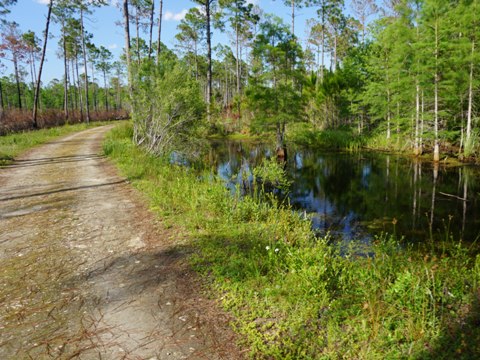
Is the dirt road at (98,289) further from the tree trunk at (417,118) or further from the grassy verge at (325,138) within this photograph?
the grassy verge at (325,138)

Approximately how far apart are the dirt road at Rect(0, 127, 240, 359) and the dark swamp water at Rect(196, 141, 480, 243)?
2667 millimetres

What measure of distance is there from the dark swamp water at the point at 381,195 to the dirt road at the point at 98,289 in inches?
105

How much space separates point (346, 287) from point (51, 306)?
10.9 feet

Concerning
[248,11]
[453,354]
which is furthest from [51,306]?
[248,11]

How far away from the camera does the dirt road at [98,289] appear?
290cm

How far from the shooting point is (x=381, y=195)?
1184 cm

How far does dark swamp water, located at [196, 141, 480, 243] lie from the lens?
8.23 metres

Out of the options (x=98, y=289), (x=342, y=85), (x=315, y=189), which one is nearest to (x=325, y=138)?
(x=342, y=85)

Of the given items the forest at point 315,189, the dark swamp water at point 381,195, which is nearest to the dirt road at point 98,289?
the forest at point 315,189

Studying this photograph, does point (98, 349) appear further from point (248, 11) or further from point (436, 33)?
point (248, 11)

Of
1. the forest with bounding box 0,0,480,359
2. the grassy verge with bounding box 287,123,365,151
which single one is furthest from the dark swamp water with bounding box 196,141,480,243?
the grassy verge with bounding box 287,123,365,151

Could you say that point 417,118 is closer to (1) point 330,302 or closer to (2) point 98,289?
(1) point 330,302

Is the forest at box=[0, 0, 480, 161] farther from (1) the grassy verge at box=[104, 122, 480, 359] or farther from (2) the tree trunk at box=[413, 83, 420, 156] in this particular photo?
(1) the grassy verge at box=[104, 122, 480, 359]

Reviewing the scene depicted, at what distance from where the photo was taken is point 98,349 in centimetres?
283
